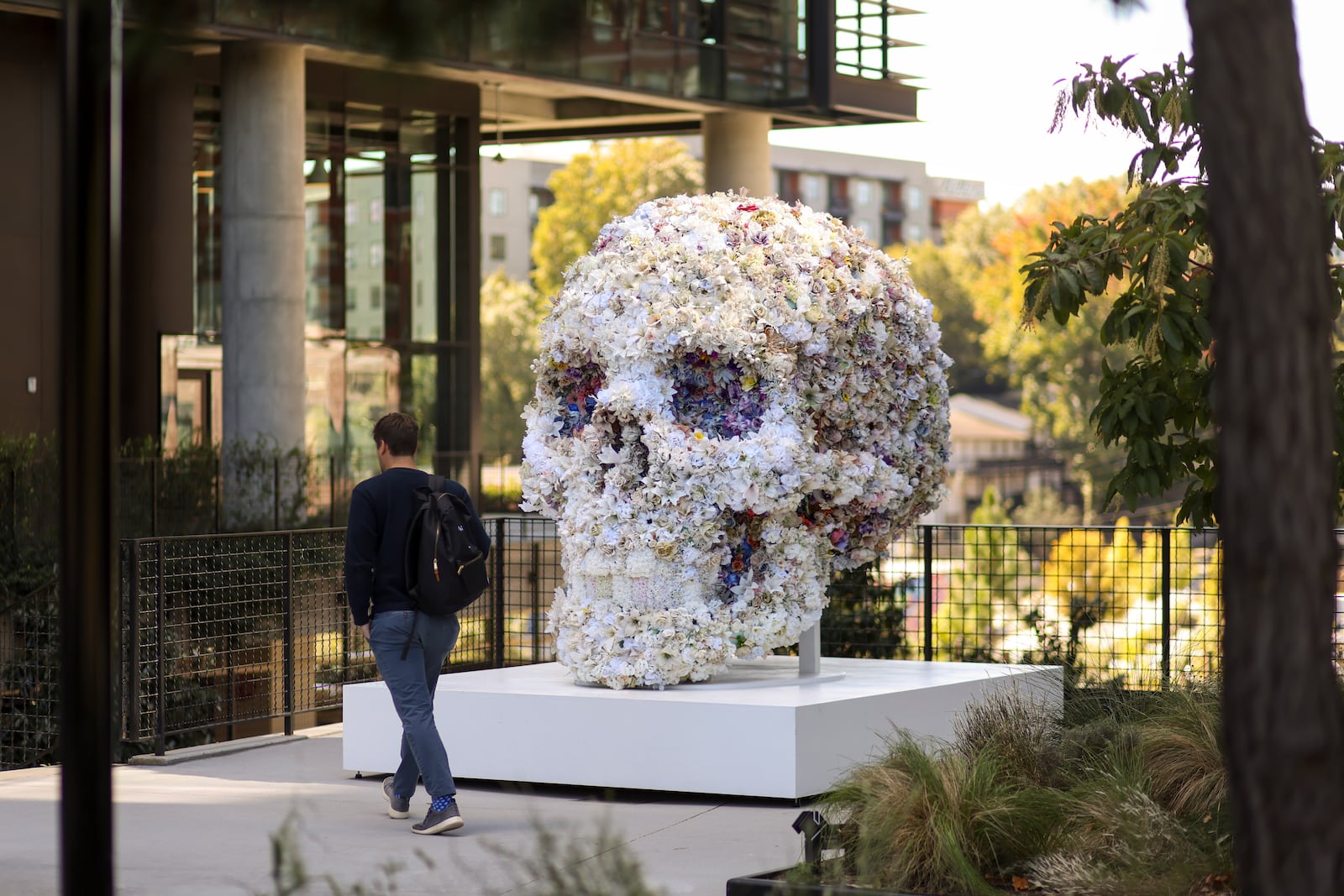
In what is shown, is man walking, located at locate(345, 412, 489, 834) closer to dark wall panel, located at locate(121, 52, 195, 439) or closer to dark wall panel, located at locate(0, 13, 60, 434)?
dark wall panel, located at locate(0, 13, 60, 434)

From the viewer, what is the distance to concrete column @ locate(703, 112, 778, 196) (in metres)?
26.8

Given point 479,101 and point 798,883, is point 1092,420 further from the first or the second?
point 479,101

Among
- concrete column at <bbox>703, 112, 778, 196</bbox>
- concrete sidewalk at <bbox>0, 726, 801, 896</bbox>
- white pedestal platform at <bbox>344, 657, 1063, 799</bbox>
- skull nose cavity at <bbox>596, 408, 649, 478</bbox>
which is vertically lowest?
concrete sidewalk at <bbox>0, 726, 801, 896</bbox>

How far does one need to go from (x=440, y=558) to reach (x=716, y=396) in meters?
1.96

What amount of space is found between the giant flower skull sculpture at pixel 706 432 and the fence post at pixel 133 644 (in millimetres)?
2367

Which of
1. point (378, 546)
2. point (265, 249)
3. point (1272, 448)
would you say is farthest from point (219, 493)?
point (1272, 448)

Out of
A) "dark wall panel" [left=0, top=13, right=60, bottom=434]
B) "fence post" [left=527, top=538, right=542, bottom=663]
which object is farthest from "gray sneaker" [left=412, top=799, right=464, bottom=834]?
"dark wall panel" [left=0, top=13, right=60, bottom=434]

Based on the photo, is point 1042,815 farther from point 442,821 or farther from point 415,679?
point 415,679

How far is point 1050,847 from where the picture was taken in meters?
6.42

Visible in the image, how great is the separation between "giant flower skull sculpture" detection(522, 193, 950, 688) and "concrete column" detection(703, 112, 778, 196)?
17541 mm

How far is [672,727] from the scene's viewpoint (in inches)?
343

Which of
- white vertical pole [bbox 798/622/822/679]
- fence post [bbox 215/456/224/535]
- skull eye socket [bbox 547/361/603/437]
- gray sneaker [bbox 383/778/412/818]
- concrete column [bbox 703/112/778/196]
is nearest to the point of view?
gray sneaker [bbox 383/778/412/818]

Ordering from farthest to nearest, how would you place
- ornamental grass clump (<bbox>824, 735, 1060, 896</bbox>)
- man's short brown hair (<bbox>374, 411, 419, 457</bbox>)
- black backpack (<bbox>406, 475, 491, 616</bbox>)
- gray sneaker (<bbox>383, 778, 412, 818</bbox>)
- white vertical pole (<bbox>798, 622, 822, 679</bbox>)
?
white vertical pole (<bbox>798, 622, 822, 679</bbox>), gray sneaker (<bbox>383, 778, 412, 818</bbox>), man's short brown hair (<bbox>374, 411, 419, 457</bbox>), black backpack (<bbox>406, 475, 491, 616</bbox>), ornamental grass clump (<bbox>824, 735, 1060, 896</bbox>)

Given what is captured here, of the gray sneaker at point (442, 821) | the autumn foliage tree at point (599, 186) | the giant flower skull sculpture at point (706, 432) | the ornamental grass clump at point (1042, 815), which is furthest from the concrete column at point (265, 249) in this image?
the autumn foliage tree at point (599, 186)
